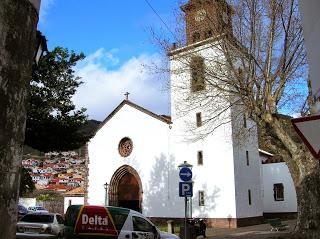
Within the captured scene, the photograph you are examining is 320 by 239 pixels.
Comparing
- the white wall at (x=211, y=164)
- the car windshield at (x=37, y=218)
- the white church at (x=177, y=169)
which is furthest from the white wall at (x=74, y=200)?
the car windshield at (x=37, y=218)

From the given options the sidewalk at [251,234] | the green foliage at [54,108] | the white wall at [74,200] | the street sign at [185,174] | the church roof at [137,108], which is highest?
the church roof at [137,108]

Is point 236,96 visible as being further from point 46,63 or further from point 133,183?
point 133,183

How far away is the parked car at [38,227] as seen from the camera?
58.9 feet

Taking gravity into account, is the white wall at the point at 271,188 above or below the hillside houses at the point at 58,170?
below

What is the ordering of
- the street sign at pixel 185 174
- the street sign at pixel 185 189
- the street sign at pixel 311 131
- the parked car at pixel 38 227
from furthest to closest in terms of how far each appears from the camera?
1. the parked car at pixel 38 227
2. the street sign at pixel 185 174
3. the street sign at pixel 185 189
4. the street sign at pixel 311 131

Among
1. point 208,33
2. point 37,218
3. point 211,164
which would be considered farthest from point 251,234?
point 37,218

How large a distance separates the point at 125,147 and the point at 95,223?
26362 mm

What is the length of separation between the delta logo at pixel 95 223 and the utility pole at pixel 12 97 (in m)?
9.10

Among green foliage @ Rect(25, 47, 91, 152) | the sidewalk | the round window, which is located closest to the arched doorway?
the round window

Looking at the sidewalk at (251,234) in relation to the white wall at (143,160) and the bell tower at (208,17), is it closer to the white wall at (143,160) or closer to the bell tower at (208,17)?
the white wall at (143,160)

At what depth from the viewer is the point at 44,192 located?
68.6 meters

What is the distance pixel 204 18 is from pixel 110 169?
23930mm

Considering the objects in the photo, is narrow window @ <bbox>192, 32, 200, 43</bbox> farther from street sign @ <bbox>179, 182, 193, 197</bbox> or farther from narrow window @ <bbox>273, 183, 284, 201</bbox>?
narrow window @ <bbox>273, 183, 284, 201</bbox>

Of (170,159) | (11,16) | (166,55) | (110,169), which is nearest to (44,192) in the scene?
(110,169)
